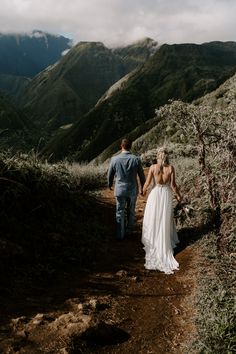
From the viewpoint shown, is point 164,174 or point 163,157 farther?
point 164,174

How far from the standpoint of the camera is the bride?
8273 mm

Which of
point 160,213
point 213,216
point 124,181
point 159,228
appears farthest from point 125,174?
point 213,216

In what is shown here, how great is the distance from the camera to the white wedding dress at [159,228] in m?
8.10

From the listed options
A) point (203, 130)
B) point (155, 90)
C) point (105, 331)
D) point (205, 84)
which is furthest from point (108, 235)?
point (155, 90)

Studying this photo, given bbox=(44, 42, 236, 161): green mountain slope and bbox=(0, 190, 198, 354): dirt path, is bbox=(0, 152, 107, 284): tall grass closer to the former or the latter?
bbox=(0, 190, 198, 354): dirt path

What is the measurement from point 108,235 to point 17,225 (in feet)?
6.71

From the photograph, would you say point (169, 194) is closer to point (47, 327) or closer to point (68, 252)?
point (68, 252)

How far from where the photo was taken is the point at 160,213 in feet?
28.0

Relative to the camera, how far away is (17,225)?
7969mm

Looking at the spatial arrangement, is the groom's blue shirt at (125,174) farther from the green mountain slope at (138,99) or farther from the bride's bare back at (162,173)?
the green mountain slope at (138,99)

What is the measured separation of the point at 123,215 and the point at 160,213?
3.14ft

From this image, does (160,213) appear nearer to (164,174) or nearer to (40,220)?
(164,174)

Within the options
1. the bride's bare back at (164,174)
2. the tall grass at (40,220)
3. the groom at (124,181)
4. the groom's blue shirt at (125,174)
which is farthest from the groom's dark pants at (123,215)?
the bride's bare back at (164,174)

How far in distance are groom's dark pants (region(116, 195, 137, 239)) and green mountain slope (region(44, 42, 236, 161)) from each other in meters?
78.1
